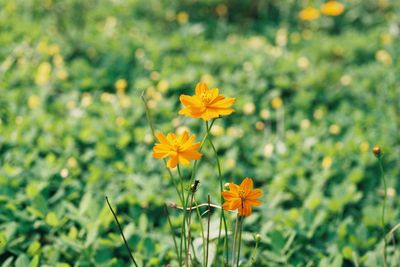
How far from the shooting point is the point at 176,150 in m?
1.08

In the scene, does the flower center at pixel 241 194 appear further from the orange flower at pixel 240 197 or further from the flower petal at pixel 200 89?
the flower petal at pixel 200 89

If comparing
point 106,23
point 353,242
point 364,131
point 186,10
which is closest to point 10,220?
point 353,242

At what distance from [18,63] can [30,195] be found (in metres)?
1.40

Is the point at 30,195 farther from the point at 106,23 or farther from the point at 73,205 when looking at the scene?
the point at 106,23

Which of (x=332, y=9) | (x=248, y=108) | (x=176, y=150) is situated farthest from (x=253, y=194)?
(x=332, y=9)

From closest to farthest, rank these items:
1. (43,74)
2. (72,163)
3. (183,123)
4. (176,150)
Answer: (176,150) → (72,163) → (183,123) → (43,74)

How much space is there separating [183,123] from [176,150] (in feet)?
4.12

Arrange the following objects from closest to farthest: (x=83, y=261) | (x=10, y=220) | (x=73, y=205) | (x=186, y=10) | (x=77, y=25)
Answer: (x=83, y=261), (x=10, y=220), (x=73, y=205), (x=77, y=25), (x=186, y=10)

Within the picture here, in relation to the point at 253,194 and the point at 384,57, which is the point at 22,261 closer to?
the point at 253,194

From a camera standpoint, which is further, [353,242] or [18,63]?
[18,63]

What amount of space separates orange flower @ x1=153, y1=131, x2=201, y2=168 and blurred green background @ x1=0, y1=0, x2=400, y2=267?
596 mm

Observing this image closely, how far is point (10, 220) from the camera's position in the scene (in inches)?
A: 66.3

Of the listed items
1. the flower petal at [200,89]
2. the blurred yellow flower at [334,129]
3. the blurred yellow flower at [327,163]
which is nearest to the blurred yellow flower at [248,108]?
the blurred yellow flower at [334,129]

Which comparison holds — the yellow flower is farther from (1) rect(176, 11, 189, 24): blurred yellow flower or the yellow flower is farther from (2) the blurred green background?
(1) rect(176, 11, 189, 24): blurred yellow flower
